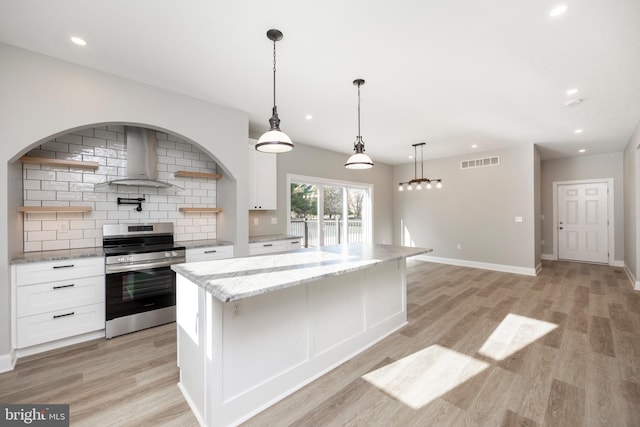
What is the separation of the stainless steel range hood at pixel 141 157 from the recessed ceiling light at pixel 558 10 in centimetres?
406

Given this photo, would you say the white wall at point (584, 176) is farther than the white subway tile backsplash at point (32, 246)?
Yes

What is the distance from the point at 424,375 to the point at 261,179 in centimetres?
341

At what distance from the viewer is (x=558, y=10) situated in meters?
1.86

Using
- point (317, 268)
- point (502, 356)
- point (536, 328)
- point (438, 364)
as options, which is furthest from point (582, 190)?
point (317, 268)

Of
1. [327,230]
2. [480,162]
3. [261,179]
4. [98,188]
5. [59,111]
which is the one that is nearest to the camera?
[59,111]

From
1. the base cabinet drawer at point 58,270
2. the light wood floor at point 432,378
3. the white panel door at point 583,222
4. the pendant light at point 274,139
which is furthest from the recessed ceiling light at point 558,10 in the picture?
the white panel door at point 583,222

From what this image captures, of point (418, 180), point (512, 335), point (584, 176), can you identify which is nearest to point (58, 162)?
point (512, 335)

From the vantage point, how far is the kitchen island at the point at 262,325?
5.32ft

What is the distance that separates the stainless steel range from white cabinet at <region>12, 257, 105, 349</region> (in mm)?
111

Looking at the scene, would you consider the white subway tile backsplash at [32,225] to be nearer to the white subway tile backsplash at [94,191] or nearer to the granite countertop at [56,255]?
the white subway tile backsplash at [94,191]

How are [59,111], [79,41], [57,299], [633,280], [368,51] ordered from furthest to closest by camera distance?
[633,280], [57,299], [59,111], [368,51], [79,41]

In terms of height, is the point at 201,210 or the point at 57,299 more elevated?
the point at 201,210

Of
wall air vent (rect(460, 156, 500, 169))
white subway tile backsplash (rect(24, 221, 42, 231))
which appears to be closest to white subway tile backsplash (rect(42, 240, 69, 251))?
white subway tile backsplash (rect(24, 221, 42, 231))

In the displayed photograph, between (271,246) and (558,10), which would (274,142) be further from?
(271,246)
